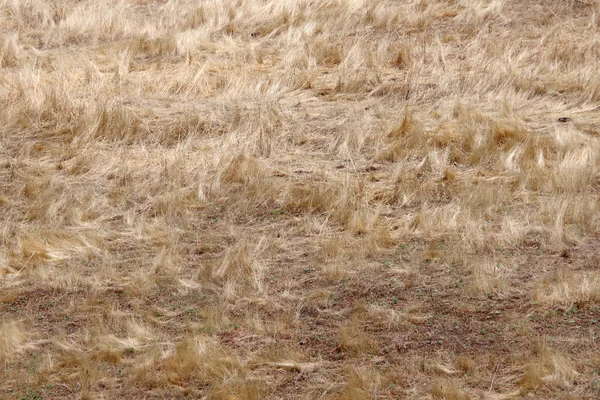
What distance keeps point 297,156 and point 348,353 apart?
327cm

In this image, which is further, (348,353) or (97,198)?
(97,198)

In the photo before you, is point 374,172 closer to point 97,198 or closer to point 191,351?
point 97,198

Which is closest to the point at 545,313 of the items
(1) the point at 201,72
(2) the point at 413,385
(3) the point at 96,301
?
(2) the point at 413,385

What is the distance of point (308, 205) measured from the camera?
7328 mm

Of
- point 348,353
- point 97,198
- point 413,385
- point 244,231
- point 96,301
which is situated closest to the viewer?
point 413,385

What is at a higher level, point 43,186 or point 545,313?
point 545,313

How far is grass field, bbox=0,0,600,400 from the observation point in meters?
5.35

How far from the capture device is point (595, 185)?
7.29m

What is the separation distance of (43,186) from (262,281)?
2.77 meters

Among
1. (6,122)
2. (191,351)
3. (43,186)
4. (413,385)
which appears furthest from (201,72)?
(413,385)

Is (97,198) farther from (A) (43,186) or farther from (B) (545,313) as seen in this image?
(B) (545,313)

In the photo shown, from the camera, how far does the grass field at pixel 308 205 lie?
5348 millimetres

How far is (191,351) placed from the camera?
17.8 feet

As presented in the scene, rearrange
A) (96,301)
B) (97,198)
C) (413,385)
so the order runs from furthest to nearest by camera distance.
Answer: (97,198), (96,301), (413,385)
